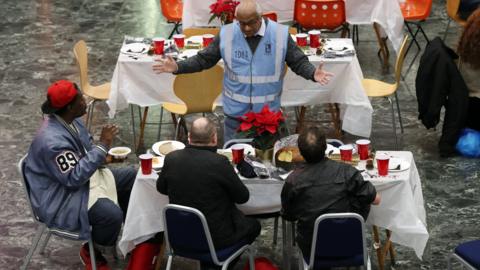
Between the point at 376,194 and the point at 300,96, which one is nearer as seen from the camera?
the point at 376,194

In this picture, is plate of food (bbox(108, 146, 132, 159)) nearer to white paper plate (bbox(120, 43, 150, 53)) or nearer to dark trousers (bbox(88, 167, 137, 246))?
dark trousers (bbox(88, 167, 137, 246))

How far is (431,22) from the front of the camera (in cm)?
1067

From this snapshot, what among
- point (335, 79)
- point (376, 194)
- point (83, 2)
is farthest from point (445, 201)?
point (83, 2)

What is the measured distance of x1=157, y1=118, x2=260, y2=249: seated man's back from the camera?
197 inches

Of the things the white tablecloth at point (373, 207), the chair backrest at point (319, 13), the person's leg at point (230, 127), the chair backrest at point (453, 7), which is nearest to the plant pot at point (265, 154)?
the white tablecloth at point (373, 207)

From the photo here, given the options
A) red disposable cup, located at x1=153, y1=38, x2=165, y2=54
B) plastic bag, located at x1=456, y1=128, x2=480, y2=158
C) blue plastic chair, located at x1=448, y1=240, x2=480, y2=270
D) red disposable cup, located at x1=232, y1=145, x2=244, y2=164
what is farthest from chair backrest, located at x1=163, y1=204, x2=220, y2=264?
plastic bag, located at x1=456, y1=128, x2=480, y2=158

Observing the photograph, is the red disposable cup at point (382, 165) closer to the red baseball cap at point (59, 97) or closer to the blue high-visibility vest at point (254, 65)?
the blue high-visibility vest at point (254, 65)

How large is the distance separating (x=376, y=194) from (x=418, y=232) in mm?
422

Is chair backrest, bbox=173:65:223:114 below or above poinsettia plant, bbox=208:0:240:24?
below

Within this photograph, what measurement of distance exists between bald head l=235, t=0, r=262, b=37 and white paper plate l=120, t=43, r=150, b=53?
1.39m

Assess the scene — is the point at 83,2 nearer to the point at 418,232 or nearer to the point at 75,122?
the point at 75,122

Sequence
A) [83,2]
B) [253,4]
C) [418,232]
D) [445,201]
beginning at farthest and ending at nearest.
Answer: [83,2] → [445,201] → [253,4] → [418,232]

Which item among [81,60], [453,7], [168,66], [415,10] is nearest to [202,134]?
[168,66]

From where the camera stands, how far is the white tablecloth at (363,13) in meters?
8.72
